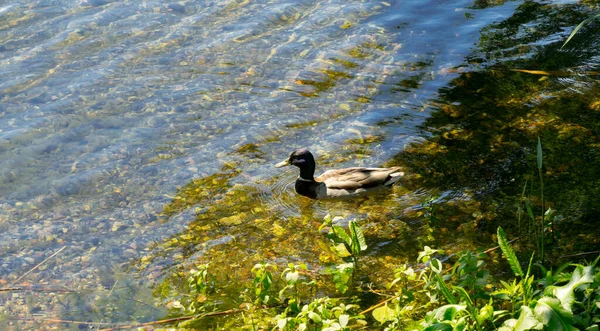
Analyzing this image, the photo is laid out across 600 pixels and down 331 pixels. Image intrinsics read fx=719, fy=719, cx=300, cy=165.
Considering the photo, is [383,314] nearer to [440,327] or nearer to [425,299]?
[425,299]

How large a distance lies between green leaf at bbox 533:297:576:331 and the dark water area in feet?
6.56

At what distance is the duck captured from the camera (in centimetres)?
742

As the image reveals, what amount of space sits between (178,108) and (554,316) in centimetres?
654

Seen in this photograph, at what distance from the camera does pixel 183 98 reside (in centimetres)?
948

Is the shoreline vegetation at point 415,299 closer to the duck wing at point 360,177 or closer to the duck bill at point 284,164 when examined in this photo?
the duck wing at point 360,177

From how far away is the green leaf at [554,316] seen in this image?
11.7 ft

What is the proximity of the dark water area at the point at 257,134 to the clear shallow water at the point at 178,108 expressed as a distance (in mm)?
28

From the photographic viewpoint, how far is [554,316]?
141 inches

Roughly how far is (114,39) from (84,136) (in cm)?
265

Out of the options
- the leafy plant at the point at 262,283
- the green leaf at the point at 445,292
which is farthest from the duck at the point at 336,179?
the green leaf at the point at 445,292

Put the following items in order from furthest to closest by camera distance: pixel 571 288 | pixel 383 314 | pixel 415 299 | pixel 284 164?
pixel 284 164
pixel 415 299
pixel 383 314
pixel 571 288

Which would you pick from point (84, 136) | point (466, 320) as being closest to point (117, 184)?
point (84, 136)

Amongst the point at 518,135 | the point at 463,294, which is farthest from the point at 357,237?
the point at 518,135

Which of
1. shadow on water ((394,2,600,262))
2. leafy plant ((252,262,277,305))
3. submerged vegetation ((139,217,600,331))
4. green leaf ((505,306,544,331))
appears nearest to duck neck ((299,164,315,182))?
shadow on water ((394,2,600,262))
